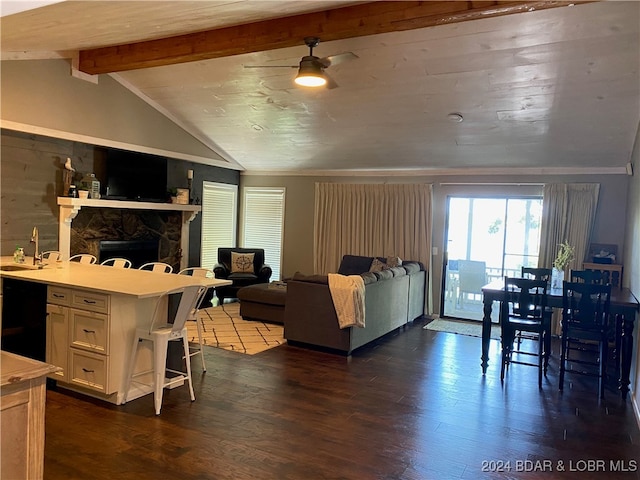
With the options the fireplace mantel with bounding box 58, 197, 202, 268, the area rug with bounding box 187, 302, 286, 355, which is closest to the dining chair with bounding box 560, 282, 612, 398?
the area rug with bounding box 187, 302, 286, 355

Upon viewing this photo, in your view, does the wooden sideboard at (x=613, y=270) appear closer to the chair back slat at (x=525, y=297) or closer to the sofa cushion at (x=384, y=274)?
the chair back slat at (x=525, y=297)

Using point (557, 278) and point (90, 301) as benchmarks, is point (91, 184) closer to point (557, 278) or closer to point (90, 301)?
point (90, 301)

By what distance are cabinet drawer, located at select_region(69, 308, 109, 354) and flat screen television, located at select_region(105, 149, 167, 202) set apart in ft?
10.0

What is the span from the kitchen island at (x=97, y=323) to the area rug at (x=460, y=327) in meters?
3.97

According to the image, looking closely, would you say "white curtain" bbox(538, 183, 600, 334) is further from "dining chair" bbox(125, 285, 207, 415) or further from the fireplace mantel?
the fireplace mantel

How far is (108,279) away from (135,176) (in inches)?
123

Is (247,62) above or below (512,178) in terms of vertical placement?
above

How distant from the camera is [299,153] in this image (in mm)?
8055

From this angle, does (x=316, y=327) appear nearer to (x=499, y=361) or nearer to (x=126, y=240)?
(x=499, y=361)

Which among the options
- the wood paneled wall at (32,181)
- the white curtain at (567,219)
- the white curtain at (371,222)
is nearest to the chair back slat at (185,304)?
the wood paneled wall at (32,181)

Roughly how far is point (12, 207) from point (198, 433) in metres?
3.82

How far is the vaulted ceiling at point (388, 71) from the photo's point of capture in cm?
376

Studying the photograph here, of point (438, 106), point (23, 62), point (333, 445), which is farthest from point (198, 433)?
point (23, 62)

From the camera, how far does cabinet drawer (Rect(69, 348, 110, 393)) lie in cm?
379
